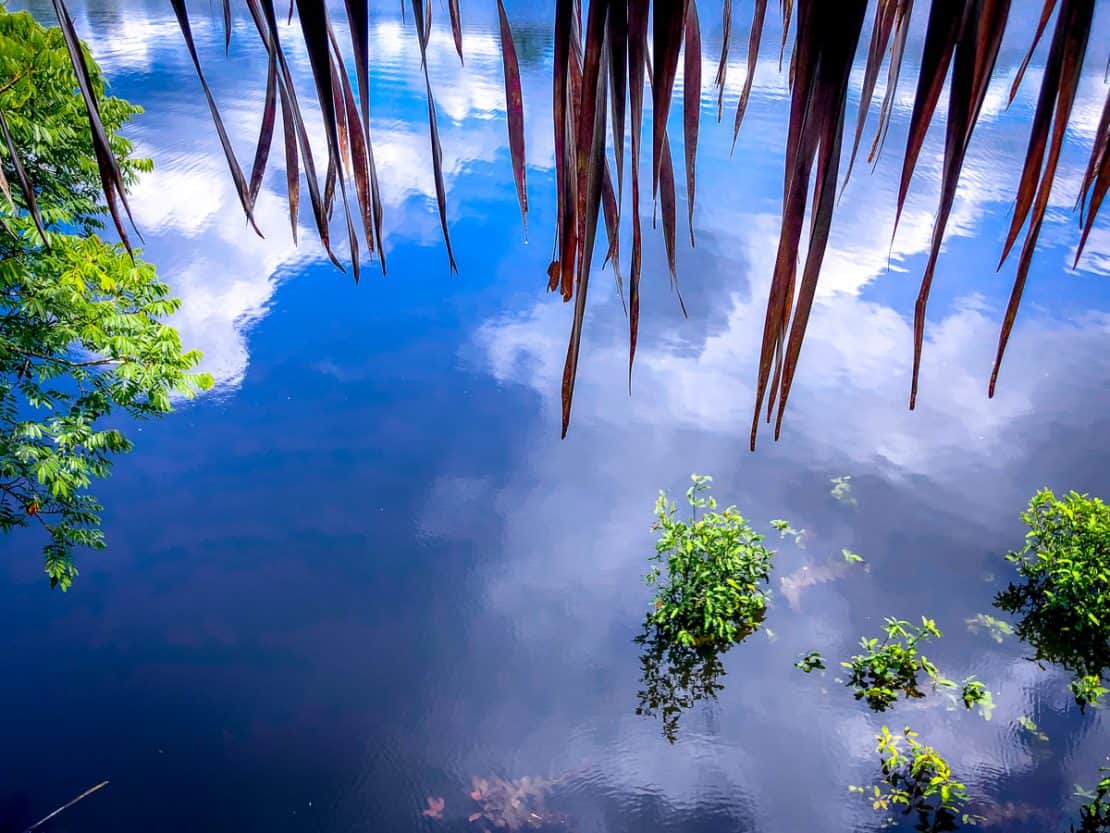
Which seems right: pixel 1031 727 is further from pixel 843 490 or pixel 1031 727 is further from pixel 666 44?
pixel 666 44

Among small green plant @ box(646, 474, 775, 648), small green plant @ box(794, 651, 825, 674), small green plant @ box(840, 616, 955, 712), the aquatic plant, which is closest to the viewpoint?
small green plant @ box(840, 616, 955, 712)

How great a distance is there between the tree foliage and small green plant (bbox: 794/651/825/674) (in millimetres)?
5344

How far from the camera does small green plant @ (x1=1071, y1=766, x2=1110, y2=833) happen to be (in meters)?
4.67

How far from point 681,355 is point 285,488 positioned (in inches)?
265

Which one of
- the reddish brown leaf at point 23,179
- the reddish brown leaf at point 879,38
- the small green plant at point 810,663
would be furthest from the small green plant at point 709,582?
the reddish brown leaf at point 23,179

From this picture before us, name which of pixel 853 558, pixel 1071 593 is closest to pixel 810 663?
pixel 853 558

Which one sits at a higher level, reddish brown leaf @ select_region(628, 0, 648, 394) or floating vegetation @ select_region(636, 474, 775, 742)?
reddish brown leaf @ select_region(628, 0, 648, 394)

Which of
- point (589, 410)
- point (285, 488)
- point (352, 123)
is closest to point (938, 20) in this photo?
point (352, 123)

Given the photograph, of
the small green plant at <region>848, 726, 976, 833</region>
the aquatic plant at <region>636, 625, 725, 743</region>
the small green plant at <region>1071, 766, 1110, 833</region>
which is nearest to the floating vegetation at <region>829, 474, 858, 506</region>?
the aquatic plant at <region>636, 625, 725, 743</region>

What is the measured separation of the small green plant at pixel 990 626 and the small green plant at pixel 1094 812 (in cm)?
144

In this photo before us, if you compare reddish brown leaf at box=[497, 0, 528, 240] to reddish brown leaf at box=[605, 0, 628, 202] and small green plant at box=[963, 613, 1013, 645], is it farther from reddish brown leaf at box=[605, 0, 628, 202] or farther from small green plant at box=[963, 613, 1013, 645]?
small green plant at box=[963, 613, 1013, 645]

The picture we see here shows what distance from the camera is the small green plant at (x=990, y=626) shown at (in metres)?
6.23

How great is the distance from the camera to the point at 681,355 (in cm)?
1156

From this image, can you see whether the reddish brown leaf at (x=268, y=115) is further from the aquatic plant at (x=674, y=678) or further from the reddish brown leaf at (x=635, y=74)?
the aquatic plant at (x=674, y=678)
